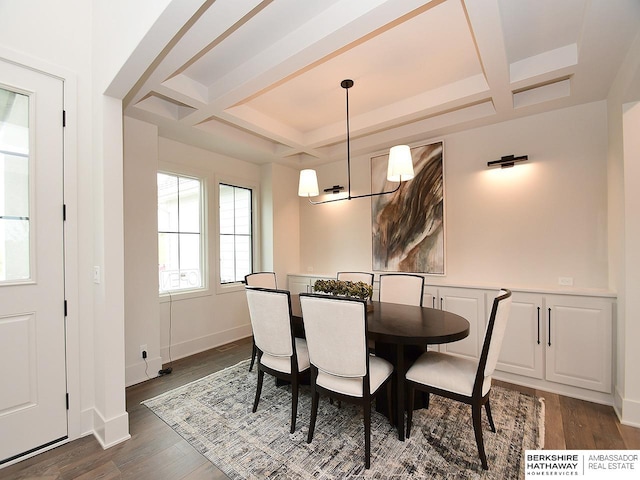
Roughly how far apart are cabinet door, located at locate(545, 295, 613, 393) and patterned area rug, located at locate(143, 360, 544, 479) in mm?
438

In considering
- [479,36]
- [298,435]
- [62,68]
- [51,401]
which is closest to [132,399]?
[51,401]

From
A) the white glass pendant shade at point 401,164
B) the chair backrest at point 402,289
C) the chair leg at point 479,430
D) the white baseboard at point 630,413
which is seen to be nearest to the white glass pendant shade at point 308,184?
the white glass pendant shade at point 401,164

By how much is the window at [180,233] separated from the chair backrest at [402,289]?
8.06 ft

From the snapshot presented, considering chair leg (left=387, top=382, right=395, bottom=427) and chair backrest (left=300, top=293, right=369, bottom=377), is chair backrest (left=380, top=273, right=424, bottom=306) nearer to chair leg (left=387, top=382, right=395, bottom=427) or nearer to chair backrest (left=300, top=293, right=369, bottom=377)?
chair leg (left=387, top=382, right=395, bottom=427)

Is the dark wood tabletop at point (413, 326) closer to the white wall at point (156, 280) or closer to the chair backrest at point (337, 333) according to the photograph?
the chair backrest at point (337, 333)

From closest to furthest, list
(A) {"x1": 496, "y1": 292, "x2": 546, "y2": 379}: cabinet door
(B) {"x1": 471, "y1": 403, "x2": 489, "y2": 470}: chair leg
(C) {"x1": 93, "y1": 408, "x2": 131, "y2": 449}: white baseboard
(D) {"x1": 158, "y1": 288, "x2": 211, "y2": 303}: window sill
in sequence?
(B) {"x1": 471, "y1": 403, "x2": 489, "y2": 470}: chair leg, (C) {"x1": 93, "y1": 408, "x2": 131, "y2": 449}: white baseboard, (A) {"x1": 496, "y1": 292, "x2": 546, "y2": 379}: cabinet door, (D) {"x1": 158, "y1": 288, "x2": 211, "y2": 303}: window sill

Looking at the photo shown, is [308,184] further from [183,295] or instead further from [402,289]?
[183,295]

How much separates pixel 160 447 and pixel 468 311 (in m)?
3.01

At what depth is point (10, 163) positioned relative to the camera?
1.96m

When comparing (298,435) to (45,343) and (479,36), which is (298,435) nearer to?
(45,343)

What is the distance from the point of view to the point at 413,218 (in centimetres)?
387

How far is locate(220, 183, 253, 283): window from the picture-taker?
435 centimetres

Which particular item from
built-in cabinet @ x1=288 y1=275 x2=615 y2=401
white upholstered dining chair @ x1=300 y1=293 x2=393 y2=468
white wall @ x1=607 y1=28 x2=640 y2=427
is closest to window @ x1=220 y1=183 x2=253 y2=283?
white upholstered dining chair @ x1=300 y1=293 x2=393 y2=468

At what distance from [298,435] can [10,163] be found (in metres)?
2.71
